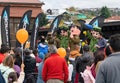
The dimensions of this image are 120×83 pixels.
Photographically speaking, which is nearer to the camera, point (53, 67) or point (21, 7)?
point (53, 67)

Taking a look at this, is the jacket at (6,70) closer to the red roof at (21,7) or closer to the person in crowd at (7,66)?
the person in crowd at (7,66)

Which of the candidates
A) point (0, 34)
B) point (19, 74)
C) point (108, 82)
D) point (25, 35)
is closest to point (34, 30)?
point (0, 34)

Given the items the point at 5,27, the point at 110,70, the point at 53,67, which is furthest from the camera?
the point at 5,27

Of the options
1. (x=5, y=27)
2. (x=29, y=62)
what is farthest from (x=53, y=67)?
(x=5, y=27)

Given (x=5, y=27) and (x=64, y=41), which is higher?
(x=5, y=27)

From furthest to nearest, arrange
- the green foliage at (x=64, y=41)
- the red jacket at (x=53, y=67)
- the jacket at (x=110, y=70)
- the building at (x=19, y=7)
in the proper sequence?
the building at (x=19, y=7) < the green foliage at (x=64, y=41) < the red jacket at (x=53, y=67) < the jacket at (x=110, y=70)

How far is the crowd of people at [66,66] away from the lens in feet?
17.3

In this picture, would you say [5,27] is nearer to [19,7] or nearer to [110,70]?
[110,70]

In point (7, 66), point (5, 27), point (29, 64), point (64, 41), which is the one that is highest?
point (7, 66)

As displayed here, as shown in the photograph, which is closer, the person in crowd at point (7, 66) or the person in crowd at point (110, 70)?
the person in crowd at point (110, 70)

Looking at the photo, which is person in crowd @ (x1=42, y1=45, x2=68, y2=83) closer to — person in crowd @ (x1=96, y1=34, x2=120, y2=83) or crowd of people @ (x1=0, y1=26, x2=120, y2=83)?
crowd of people @ (x1=0, y1=26, x2=120, y2=83)

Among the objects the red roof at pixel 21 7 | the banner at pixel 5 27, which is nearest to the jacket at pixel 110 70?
the banner at pixel 5 27

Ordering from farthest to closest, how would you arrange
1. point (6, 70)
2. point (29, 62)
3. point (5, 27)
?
point (5, 27) < point (29, 62) < point (6, 70)

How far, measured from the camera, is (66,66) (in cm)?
916
